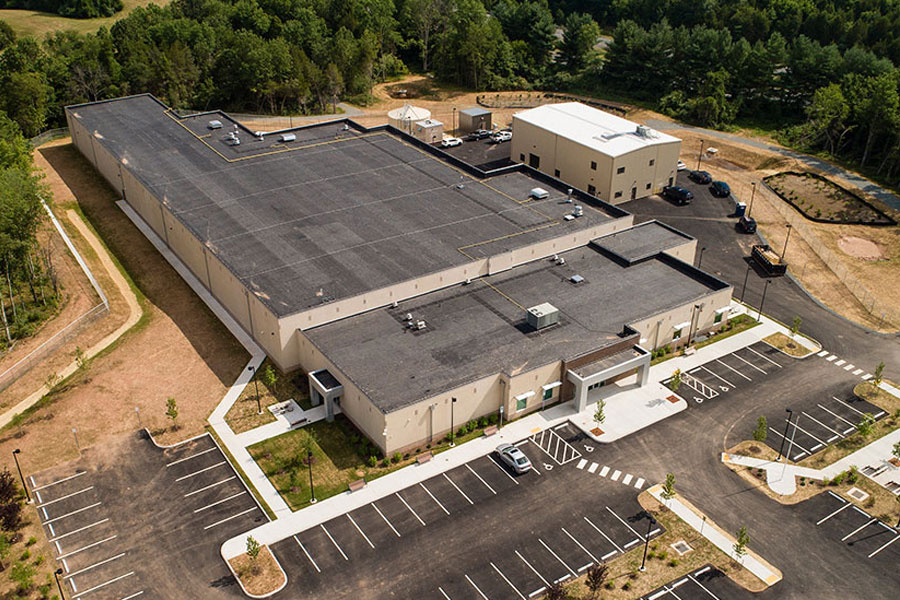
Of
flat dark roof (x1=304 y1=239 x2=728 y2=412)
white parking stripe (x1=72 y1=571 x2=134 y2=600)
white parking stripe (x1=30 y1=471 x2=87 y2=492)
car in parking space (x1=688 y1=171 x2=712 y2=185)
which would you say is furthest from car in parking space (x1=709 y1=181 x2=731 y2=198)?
white parking stripe (x1=72 y1=571 x2=134 y2=600)

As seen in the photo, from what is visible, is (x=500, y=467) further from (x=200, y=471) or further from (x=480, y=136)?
(x=480, y=136)

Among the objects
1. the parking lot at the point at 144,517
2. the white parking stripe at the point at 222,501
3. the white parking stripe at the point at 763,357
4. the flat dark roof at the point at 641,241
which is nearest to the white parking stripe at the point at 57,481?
the parking lot at the point at 144,517

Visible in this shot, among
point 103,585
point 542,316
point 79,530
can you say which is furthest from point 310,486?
point 542,316

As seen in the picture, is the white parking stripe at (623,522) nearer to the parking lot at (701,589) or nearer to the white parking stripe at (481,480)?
the parking lot at (701,589)

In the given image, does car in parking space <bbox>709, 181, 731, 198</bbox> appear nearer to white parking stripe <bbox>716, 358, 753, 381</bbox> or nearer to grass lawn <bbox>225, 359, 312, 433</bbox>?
white parking stripe <bbox>716, 358, 753, 381</bbox>

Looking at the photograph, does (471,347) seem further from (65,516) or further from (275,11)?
(275,11)
